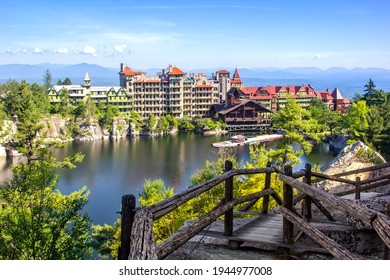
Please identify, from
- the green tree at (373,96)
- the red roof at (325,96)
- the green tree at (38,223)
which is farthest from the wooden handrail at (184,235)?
the red roof at (325,96)

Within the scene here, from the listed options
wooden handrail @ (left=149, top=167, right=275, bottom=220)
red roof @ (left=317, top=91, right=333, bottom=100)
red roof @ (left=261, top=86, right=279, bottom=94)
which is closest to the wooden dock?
wooden handrail @ (left=149, top=167, right=275, bottom=220)

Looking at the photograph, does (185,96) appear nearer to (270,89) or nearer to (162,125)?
(162,125)

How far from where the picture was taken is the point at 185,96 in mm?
32812

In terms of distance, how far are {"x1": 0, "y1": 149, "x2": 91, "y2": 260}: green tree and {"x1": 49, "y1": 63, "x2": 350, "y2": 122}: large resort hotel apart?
981 inches

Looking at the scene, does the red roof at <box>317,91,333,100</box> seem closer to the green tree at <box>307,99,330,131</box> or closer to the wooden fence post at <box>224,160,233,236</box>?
the green tree at <box>307,99,330,131</box>

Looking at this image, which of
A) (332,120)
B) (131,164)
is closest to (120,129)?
(131,164)

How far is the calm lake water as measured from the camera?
43.0 feet

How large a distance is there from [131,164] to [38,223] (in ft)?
42.7

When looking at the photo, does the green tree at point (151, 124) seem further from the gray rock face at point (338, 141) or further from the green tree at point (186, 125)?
the gray rock face at point (338, 141)

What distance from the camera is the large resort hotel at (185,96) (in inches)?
1228

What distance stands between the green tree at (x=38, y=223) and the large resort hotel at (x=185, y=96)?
24.9 m

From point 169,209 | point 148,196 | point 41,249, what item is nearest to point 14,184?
point 41,249

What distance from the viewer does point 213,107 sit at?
108ft
